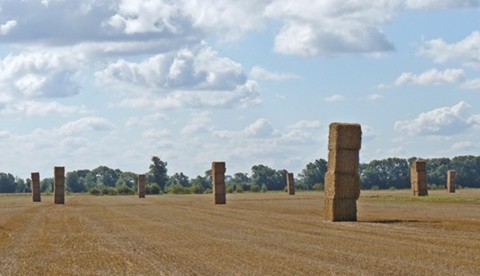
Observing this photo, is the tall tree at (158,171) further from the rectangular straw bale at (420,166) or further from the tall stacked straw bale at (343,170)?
the tall stacked straw bale at (343,170)

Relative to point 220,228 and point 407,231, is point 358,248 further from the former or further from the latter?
point 220,228

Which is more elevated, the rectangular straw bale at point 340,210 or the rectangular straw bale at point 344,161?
the rectangular straw bale at point 344,161

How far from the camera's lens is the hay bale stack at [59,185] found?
6388cm

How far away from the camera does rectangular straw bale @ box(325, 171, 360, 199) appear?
31.2 m

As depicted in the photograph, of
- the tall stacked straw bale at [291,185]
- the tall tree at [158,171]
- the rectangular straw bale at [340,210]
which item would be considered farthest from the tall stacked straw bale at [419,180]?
the tall tree at [158,171]

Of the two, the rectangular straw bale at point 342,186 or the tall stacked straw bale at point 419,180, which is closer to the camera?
the rectangular straw bale at point 342,186

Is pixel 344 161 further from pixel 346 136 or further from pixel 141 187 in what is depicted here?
pixel 141 187

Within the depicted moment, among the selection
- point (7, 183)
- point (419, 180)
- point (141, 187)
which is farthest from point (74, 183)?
point (419, 180)

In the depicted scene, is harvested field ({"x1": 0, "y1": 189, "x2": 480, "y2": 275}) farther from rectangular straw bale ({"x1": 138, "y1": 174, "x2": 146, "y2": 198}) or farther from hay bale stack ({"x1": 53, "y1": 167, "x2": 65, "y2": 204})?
rectangular straw bale ({"x1": 138, "y1": 174, "x2": 146, "y2": 198})

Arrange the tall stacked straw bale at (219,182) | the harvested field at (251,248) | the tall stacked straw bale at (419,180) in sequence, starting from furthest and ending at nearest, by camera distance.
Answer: the tall stacked straw bale at (419,180), the tall stacked straw bale at (219,182), the harvested field at (251,248)

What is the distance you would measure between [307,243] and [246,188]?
11630 centimetres

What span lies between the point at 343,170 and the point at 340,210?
1332 mm

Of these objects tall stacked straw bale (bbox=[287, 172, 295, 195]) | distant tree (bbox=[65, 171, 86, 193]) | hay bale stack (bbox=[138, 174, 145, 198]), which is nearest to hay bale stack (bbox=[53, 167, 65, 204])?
hay bale stack (bbox=[138, 174, 145, 198])

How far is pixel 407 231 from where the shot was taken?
78.7 ft
